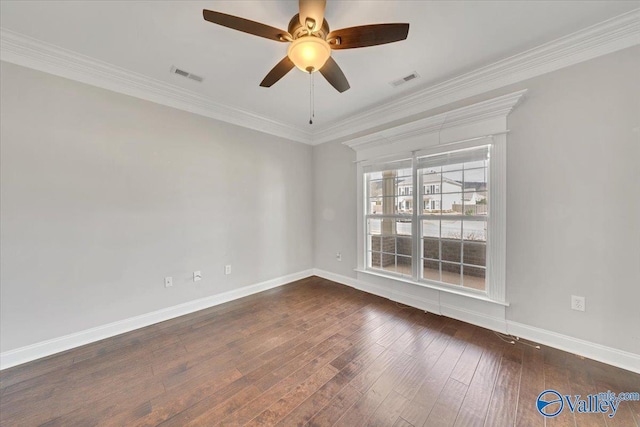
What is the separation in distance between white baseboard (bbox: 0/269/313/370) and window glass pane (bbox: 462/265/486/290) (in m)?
2.87

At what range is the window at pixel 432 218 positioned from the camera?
8.63 feet

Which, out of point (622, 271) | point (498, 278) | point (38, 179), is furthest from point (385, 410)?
point (38, 179)

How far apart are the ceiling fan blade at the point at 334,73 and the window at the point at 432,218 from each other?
1.55 m

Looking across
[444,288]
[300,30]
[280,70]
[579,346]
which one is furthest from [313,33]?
[579,346]

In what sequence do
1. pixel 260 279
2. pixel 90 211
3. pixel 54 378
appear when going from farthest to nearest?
pixel 260 279 → pixel 90 211 → pixel 54 378

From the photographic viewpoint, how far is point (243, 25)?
4.88 feet

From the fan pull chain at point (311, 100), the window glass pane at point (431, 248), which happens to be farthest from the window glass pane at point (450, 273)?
the fan pull chain at point (311, 100)

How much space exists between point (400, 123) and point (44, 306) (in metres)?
4.37

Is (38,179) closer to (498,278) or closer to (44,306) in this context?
(44,306)

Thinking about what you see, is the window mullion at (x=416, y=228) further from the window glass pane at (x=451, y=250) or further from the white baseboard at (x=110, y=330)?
the white baseboard at (x=110, y=330)

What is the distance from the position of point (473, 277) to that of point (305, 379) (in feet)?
7.03

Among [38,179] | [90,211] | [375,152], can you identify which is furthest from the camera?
[375,152]

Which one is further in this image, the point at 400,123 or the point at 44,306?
the point at 400,123

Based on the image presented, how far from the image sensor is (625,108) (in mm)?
1877
